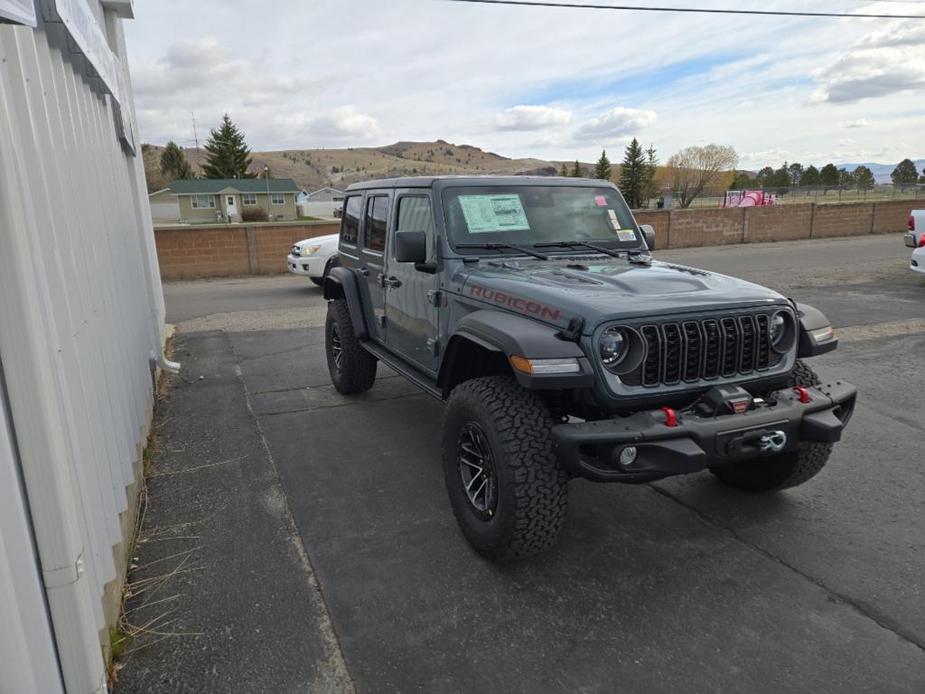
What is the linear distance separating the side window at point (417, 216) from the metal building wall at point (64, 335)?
1.94 m

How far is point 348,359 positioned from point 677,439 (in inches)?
143

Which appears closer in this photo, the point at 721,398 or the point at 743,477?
the point at 721,398

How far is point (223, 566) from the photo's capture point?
326 cm

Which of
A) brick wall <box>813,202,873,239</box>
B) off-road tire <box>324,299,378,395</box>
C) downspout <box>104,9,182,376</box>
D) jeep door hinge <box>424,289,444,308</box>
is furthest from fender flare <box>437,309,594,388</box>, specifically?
brick wall <box>813,202,873,239</box>

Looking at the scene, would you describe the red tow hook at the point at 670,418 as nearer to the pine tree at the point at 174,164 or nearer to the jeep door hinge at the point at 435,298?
the jeep door hinge at the point at 435,298

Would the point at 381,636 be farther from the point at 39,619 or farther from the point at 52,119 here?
the point at 52,119

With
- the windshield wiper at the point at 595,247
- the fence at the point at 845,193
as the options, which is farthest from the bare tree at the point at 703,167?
the windshield wiper at the point at 595,247

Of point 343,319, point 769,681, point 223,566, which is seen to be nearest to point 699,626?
point 769,681

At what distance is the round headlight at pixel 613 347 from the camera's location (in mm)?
3037

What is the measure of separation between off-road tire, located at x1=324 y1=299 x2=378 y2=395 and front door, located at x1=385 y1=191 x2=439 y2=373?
800mm

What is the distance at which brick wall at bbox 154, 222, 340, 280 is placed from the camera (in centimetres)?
1647

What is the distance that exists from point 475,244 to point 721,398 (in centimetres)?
185

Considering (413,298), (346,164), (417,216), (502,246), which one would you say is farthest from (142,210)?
(346,164)

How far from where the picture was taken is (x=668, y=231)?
22.4 metres
